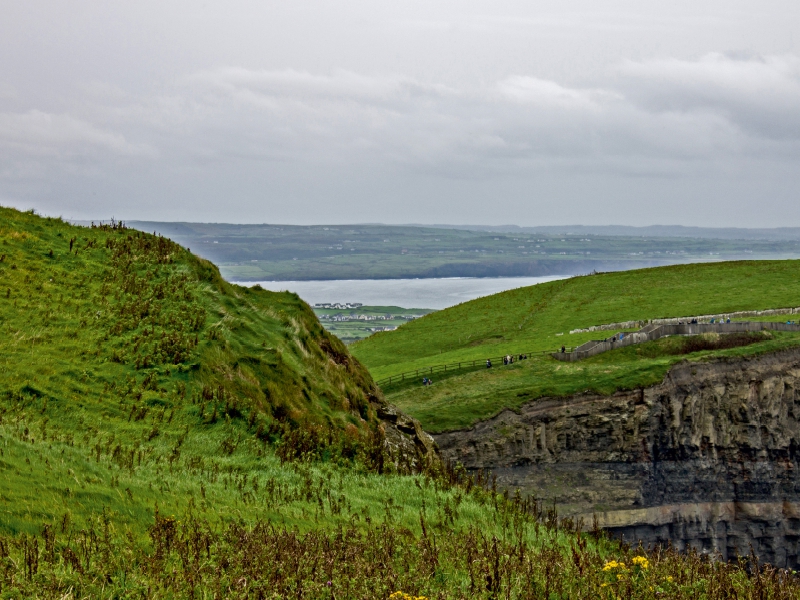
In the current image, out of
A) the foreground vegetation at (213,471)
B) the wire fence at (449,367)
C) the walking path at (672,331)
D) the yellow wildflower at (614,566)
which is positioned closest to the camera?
the foreground vegetation at (213,471)

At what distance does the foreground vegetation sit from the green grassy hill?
2009cm

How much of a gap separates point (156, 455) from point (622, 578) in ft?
33.8

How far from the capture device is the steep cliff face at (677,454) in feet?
153

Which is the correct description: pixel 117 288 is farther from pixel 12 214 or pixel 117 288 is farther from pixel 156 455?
pixel 156 455

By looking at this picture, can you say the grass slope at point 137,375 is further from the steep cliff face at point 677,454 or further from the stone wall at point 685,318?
the stone wall at point 685,318

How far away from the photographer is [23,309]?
23.7 metres

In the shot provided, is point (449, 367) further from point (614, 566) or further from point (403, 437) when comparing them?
point (614, 566)

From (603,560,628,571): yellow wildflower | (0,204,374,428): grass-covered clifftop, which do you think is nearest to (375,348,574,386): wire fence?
(0,204,374,428): grass-covered clifftop

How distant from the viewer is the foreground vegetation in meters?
10.2

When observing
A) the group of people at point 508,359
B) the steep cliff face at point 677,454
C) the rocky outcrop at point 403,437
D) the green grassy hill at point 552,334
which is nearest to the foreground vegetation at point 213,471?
the rocky outcrop at point 403,437

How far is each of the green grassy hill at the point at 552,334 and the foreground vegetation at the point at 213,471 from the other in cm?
2009

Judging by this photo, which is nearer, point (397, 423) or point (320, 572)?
point (320, 572)

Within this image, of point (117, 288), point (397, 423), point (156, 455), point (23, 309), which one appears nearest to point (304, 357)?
point (397, 423)

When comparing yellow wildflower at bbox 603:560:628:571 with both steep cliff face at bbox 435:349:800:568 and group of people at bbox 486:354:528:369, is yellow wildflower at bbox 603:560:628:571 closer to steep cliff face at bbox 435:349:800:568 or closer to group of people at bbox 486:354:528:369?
steep cliff face at bbox 435:349:800:568
